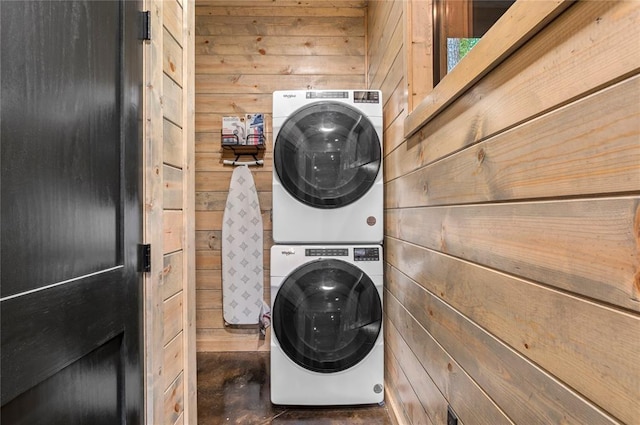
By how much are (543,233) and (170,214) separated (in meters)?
1.18

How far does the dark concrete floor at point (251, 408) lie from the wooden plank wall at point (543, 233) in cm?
77

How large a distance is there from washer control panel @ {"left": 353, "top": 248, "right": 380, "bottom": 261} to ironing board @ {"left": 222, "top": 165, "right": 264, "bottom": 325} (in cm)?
95

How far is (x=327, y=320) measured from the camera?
1693mm

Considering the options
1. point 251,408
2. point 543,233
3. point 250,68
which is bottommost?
point 251,408

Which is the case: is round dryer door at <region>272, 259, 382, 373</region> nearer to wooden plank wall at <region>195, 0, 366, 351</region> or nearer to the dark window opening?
wooden plank wall at <region>195, 0, 366, 351</region>

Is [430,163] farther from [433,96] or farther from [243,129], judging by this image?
[243,129]

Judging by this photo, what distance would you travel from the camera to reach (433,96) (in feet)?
3.46

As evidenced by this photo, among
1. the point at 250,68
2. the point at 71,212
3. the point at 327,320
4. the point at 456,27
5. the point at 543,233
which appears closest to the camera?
the point at 543,233

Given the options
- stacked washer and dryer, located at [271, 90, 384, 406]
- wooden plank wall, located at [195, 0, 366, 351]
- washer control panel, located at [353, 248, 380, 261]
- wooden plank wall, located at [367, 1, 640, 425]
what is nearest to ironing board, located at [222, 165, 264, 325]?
wooden plank wall, located at [195, 0, 366, 351]

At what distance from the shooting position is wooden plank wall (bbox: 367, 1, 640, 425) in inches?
16.6

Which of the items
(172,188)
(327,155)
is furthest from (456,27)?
(172,188)

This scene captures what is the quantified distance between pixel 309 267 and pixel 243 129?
126 cm

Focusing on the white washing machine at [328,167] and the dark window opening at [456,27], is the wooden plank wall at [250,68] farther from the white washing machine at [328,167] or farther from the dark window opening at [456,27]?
the dark window opening at [456,27]

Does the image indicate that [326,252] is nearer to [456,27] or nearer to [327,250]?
[327,250]
